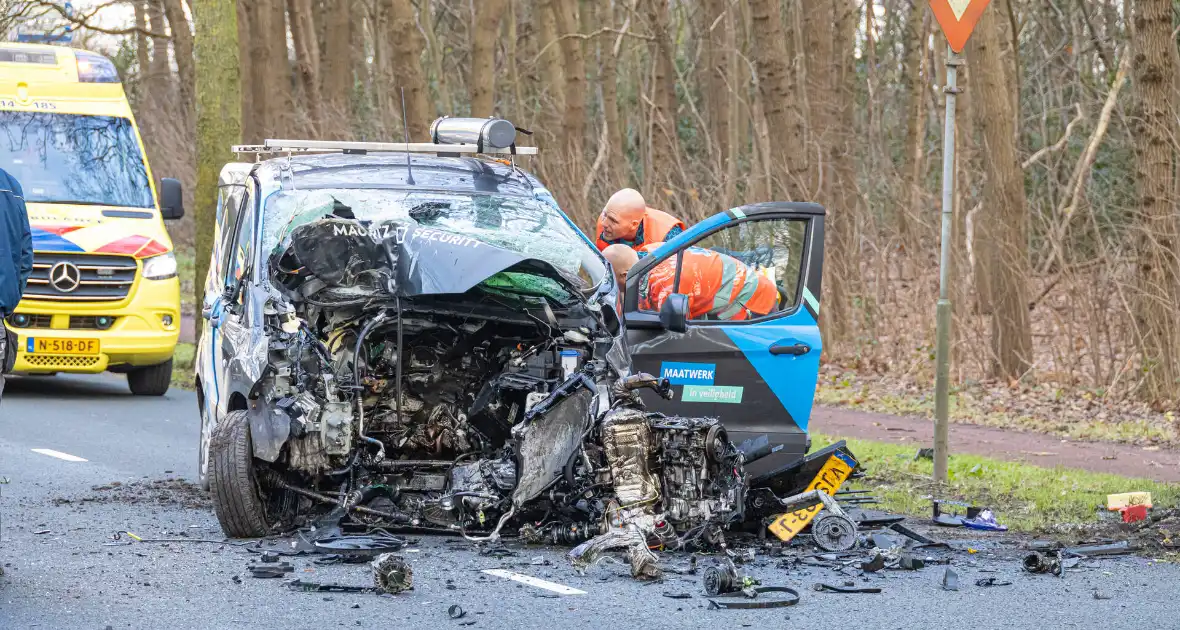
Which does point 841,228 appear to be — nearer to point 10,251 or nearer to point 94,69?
point 94,69

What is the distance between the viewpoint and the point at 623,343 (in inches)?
306

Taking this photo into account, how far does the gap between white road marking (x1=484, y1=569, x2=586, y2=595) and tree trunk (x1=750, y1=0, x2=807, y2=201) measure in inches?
408

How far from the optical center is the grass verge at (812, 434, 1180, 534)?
850 cm

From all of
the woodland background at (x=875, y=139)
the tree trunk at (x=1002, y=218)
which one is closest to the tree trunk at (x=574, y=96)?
the woodland background at (x=875, y=139)

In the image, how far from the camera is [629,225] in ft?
30.9

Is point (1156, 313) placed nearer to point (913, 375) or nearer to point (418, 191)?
point (913, 375)

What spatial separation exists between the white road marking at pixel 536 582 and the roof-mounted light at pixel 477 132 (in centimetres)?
325

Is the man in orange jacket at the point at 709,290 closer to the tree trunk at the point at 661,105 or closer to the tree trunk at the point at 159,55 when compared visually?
the tree trunk at the point at 661,105

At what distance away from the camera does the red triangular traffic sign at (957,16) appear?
9023 millimetres

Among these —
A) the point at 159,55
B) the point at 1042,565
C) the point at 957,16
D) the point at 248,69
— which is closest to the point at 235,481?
the point at 1042,565

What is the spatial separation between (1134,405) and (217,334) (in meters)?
8.26

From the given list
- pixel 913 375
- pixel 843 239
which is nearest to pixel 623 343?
pixel 913 375

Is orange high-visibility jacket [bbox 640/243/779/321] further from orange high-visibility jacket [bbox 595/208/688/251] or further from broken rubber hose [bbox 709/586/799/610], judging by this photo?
broken rubber hose [bbox 709/586/799/610]

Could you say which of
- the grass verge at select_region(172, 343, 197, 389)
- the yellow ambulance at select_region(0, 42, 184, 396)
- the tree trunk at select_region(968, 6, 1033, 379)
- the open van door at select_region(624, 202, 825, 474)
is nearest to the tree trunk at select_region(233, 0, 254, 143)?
the grass verge at select_region(172, 343, 197, 389)
